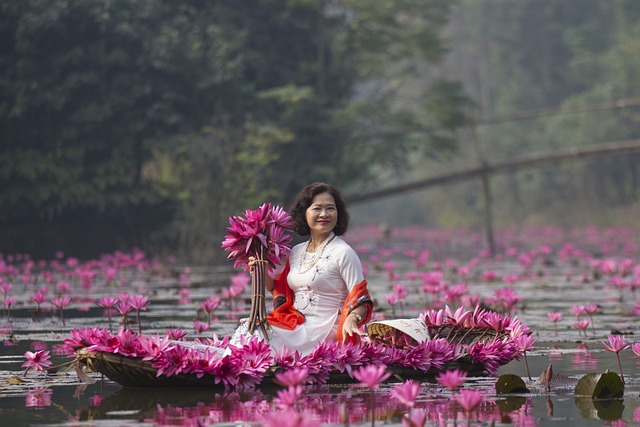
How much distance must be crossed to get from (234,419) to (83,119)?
1951cm

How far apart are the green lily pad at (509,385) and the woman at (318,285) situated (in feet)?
3.02

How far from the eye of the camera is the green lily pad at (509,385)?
625 cm

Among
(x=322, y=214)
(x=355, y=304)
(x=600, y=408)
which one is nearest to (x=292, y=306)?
(x=355, y=304)

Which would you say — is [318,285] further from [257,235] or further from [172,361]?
[172,361]

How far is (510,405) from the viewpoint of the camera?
19.3 ft

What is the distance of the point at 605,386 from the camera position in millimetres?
6020

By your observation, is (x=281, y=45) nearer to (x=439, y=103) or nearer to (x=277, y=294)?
(x=439, y=103)

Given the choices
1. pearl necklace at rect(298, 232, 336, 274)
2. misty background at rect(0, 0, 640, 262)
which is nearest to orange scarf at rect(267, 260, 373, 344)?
pearl necklace at rect(298, 232, 336, 274)

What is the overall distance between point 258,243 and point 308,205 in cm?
56

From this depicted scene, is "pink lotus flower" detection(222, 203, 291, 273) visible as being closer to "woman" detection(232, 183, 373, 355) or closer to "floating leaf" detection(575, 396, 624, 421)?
"woman" detection(232, 183, 373, 355)

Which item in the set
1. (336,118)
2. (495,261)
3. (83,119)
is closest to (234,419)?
(495,261)

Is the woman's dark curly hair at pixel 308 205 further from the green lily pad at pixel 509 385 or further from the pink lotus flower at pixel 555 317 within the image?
the pink lotus flower at pixel 555 317

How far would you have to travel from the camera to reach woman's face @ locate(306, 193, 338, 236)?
715 cm

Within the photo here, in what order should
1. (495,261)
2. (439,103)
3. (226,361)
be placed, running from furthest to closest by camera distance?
(439,103)
(495,261)
(226,361)
